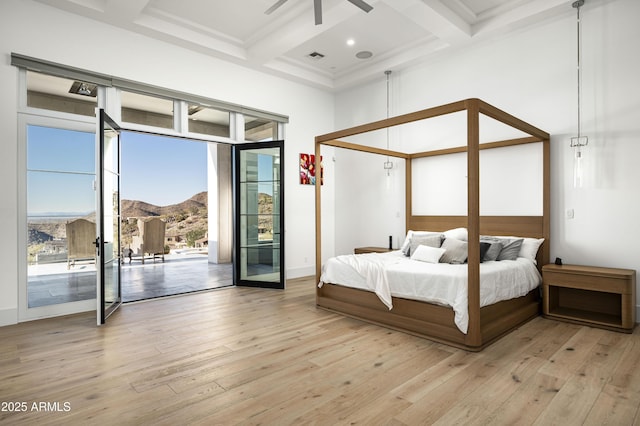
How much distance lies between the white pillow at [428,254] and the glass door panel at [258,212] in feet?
7.54

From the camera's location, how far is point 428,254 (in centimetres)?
441

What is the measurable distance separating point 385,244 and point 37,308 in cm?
494

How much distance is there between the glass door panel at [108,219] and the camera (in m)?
3.90

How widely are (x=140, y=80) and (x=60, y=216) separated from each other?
1981 millimetres

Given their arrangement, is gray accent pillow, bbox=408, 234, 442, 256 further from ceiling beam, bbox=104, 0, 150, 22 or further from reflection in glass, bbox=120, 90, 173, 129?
ceiling beam, bbox=104, 0, 150, 22

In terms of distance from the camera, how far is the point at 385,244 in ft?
20.9

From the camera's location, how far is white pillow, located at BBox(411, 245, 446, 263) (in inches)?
170

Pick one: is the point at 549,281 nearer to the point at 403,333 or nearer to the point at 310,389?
the point at 403,333

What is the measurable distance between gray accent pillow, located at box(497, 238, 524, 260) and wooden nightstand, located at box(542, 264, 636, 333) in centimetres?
34

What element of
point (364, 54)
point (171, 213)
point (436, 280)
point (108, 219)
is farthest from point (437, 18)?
point (171, 213)

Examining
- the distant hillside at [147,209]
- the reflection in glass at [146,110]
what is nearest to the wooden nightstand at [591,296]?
the reflection in glass at [146,110]

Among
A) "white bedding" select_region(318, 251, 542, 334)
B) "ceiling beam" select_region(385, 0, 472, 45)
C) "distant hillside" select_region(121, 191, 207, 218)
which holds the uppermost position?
"ceiling beam" select_region(385, 0, 472, 45)

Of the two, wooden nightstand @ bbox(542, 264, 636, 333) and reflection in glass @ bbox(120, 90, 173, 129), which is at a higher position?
reflection in glass @ bbox(120, 90, 173, 129)

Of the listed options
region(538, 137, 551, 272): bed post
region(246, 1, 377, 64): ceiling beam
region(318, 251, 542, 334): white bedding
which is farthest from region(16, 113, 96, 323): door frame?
region(538, 137, 551, 272): bed post
